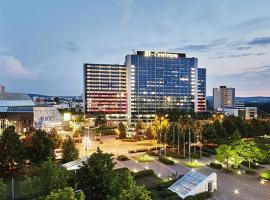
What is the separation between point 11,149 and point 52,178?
21.8m

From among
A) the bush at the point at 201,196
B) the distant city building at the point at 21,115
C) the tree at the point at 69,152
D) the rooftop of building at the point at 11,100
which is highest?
the rooftop of building at the point at 11,100

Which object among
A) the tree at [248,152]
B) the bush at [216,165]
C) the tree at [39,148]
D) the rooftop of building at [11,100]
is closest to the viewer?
the tree at [248,152]

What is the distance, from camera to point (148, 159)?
65688 millimetres

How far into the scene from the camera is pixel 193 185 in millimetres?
40406

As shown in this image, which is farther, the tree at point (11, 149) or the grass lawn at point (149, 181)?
the tree at point (11, 149)

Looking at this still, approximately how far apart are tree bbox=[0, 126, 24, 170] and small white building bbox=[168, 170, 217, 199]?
27085 mm

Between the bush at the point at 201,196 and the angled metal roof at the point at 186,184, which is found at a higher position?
the angled metal roof at the point at 186,184

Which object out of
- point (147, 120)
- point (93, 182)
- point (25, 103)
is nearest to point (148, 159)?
point (93, 182)

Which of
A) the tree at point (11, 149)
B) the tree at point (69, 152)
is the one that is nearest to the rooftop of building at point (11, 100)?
the tree at point (69, 152)

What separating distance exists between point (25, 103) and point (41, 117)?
27.6 ft

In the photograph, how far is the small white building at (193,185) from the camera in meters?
39.4

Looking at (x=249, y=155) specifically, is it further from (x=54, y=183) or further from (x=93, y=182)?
(x=54, y=183)

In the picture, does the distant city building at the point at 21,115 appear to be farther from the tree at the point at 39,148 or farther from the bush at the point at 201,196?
the bush at the point at 201,196

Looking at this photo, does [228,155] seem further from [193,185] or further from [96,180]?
[96,180]
